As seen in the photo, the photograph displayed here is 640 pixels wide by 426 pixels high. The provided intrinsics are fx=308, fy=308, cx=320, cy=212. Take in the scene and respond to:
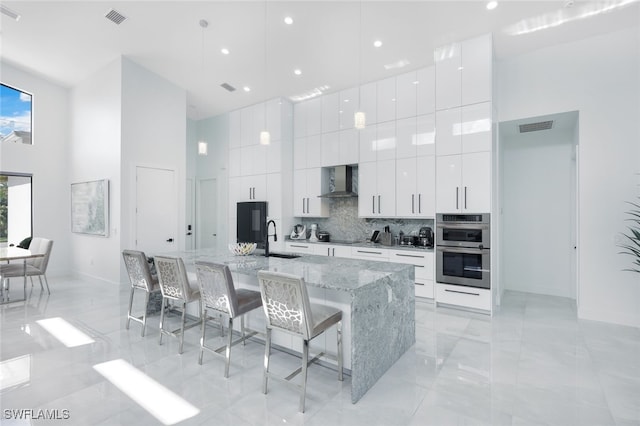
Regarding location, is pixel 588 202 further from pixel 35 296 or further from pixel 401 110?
pixel 35 296

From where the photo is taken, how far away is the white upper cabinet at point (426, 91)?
15.1 ft

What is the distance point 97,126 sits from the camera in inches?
226

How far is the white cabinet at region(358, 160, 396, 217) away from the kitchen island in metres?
2.08

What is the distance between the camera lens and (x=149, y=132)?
5582 millimetres

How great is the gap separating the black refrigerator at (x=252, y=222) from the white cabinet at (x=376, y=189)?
2020 millimetres

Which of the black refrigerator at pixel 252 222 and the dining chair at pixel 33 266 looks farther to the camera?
the black refrigerator at pixel 252 222

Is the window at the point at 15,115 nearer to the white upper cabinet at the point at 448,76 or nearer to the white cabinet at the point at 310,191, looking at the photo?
the white cabinet at the point at 310,191

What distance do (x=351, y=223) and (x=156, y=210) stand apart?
12.0 ft

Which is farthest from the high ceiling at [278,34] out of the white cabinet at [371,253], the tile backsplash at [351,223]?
the white cabinet at [371,253]

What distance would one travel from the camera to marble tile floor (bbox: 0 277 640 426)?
6.59ft

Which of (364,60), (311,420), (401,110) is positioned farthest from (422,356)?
(364,60)

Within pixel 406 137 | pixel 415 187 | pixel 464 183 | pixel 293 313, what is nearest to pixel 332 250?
pixel 415 187

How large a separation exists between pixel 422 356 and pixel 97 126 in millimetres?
6557

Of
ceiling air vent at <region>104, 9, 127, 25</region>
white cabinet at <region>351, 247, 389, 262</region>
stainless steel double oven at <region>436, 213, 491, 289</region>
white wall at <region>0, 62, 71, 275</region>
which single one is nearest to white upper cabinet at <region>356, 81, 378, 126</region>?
stainless steel double oven at <region>436, 213, 491, 289</region>
